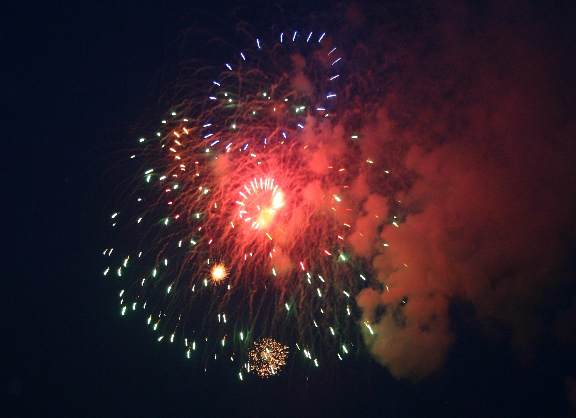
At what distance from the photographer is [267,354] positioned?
8664mm

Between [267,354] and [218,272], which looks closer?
[218,272]

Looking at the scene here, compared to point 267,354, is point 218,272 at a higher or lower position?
higher

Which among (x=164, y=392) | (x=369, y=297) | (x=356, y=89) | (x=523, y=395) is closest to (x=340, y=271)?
(x=369, y=297)

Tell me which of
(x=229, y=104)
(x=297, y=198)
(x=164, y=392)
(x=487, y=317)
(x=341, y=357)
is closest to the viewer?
(x=229, y=104)

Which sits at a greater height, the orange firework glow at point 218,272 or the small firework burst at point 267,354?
the orange firework glow at point 218,272

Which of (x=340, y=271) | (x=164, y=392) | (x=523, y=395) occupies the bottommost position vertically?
(x=164, y=392)

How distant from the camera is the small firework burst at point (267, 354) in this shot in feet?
28.0

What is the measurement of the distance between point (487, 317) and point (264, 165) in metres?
6.08

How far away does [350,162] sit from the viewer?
21.9ft

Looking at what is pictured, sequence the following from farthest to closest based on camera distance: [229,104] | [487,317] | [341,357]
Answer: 1. [341,357]
2. [487,317]
3. [229,104]

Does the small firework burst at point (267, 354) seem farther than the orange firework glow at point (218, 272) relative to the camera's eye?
Yes

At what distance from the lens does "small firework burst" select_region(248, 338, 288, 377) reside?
28.0ft

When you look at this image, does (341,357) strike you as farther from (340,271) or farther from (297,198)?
(297,198)

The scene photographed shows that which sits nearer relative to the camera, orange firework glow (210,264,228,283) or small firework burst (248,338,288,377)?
orange firework glow (210,264,228,283)
